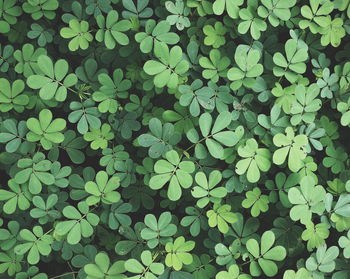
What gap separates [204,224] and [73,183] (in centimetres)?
48

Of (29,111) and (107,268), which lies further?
(29,111)

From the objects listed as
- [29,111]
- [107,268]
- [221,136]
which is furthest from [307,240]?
[29,111]

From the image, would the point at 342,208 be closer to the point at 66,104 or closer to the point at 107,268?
the point at 107,268

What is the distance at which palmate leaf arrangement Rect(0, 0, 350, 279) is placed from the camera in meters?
1.48

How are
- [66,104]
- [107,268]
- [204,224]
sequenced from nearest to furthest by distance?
[107,268] → [204,224] → [66,104]

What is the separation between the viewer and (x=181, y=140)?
5.42 ft

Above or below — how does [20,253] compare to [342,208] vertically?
below

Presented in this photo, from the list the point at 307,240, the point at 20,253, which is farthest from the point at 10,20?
the point at 307,240

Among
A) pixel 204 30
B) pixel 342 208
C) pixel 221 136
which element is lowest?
pixel 342 208

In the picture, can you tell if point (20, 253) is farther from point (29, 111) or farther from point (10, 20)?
point (10, 20)

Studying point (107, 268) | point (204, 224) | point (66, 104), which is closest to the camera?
point (107, 268)

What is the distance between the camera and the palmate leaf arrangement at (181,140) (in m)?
1.48

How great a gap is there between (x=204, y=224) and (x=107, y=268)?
36 cm

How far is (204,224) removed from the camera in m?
1.57
